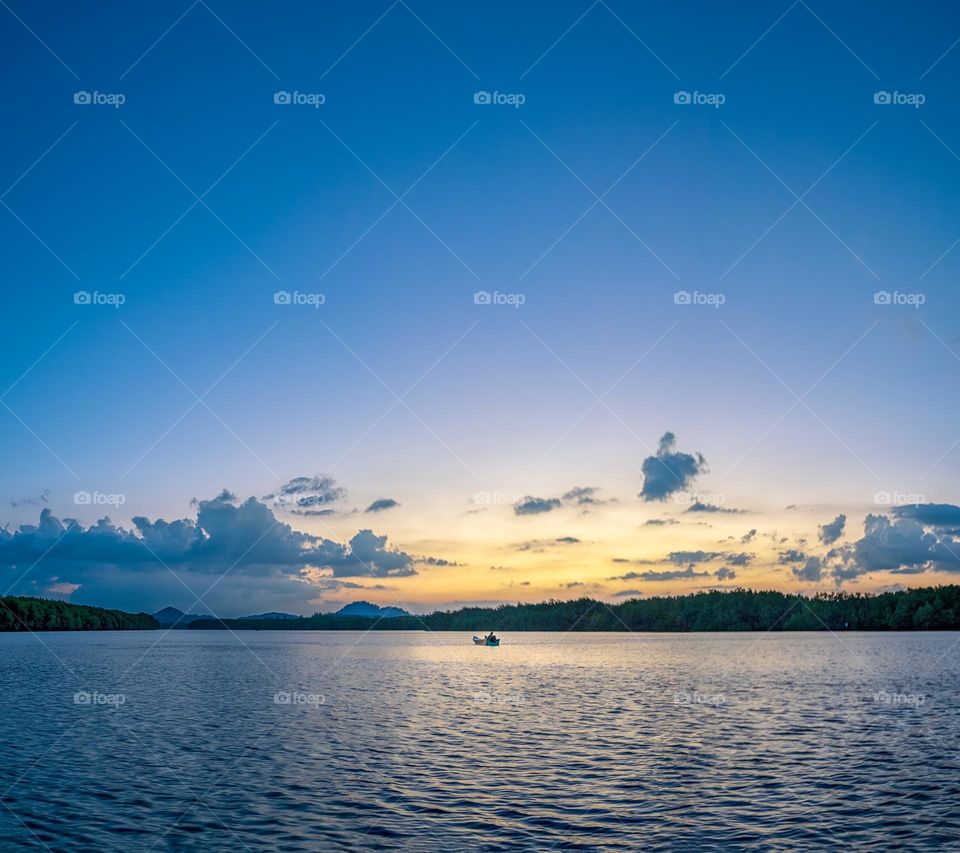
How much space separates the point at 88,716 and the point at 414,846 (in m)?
40.1

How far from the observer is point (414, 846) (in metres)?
25.0

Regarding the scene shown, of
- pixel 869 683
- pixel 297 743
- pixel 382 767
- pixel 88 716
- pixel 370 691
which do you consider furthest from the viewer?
pixel 869 683

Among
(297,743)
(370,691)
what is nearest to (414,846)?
(297,743)

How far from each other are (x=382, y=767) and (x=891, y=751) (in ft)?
88.9

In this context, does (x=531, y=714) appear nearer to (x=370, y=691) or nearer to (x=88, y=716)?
(x=370, y=691)

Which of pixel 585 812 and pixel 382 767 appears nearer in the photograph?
pixel 585 812

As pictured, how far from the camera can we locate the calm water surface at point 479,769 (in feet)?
87.2

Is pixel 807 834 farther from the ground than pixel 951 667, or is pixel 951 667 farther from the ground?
pixel 807 834

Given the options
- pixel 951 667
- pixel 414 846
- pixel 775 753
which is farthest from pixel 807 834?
pixel 951 667

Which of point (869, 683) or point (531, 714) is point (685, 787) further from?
point (869, 683)

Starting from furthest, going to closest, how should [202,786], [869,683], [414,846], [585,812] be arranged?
[869,683] → [202,786] → [585,812] → [414,846]

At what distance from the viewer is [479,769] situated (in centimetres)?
3700

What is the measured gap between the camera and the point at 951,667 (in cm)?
10775

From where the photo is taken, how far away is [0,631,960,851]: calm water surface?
87.2 ft
